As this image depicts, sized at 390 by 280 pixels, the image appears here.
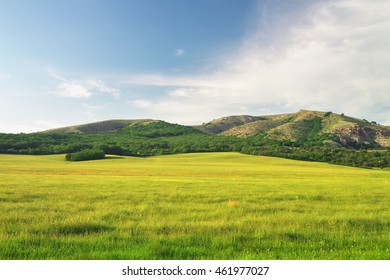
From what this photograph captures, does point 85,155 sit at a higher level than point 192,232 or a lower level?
higher

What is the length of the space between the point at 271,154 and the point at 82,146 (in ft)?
308

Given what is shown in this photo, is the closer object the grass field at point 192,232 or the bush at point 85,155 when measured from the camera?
the grass field at point 192,232

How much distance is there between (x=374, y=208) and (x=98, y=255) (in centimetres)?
1526

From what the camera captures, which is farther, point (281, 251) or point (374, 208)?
point (374, 208)

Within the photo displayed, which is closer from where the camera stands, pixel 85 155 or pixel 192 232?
pixel 192 232

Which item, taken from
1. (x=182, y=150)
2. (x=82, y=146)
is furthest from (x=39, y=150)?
(x=182, y=150)

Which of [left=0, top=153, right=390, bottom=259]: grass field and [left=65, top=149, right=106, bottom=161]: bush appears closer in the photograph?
[left=0, top=153, right=390, bottom=259]: grass field

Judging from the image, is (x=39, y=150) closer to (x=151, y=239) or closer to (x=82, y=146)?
(x=82, y=146)

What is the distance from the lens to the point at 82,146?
164625 millimetres
